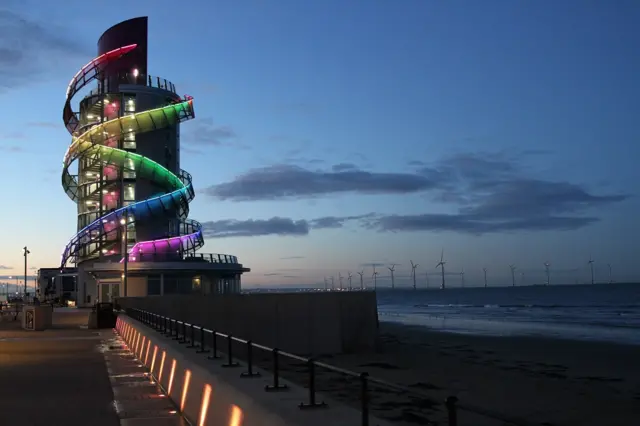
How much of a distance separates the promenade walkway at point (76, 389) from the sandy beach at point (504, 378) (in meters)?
4.58

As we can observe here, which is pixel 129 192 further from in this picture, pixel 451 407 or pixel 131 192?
pixel 451 407

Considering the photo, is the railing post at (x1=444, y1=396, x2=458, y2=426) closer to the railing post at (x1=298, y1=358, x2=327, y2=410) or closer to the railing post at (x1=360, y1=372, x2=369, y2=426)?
the railing post at (x1=360, y1=372, x2=369, y2=426)

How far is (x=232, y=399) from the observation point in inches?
309

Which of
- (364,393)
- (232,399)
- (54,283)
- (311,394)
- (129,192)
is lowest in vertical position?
(232,399)

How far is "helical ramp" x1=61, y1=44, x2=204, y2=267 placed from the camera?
62062mm

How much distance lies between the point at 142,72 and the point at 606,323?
172ft

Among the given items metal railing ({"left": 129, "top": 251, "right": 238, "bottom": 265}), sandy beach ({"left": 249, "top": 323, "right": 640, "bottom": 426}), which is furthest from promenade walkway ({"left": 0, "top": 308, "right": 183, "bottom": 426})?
metal railing ({"left": 129, "top": 251, "right": 238, "bottom": 265})

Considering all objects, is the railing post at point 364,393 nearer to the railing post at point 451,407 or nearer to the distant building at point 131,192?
the railing post at point 451,407

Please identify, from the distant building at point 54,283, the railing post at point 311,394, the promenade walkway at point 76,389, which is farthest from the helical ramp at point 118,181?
the railing post at point 311,394

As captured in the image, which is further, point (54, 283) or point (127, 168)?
point (54, 283)

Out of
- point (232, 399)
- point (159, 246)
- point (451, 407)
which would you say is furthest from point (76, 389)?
point (159, 246)

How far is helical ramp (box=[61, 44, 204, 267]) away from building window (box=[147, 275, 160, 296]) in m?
2.10

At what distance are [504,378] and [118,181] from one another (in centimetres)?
4692

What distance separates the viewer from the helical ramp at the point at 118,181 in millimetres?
62062
